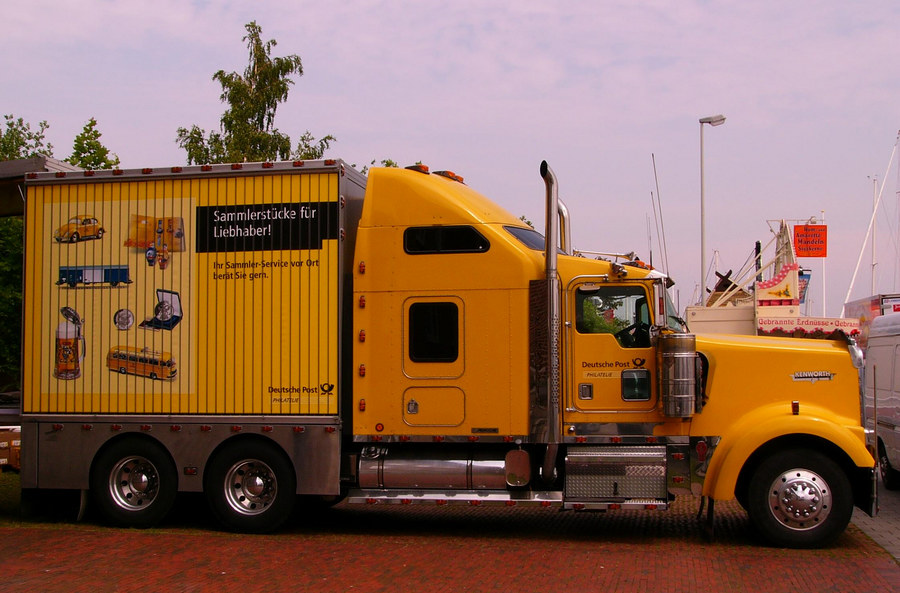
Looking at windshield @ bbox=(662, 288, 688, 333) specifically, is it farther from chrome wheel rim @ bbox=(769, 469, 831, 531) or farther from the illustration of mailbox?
the illustration of mailbox

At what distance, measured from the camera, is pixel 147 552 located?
9570 mm

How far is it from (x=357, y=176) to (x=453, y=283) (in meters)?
2.03

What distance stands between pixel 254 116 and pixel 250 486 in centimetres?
1824

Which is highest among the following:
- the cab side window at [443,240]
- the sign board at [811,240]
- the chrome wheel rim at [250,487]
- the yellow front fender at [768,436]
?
the sign board at [811,240]

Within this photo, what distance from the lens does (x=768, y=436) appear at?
944 centimetres

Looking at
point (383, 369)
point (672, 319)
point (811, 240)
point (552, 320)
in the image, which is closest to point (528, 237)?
point (552, 320)

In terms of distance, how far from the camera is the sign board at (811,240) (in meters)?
45.1

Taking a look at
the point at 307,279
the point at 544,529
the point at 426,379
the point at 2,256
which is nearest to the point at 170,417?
the point at 307,279

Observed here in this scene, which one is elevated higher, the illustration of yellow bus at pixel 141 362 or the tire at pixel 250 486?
the illustration of yellow bus at pixel 141 362

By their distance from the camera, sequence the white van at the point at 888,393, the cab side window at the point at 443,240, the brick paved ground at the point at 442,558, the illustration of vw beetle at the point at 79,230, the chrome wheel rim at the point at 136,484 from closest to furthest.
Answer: the brick paved ground at the point at 442,558 → the cab side window at the point at 443,240 → the chrome wheel rim at the point at 136,484 → the illustration of vw beetle at the point at 79,230 → the white van at the point at 888,393

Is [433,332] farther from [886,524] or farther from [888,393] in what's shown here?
[888,393]

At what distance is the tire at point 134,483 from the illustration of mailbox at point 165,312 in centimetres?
137

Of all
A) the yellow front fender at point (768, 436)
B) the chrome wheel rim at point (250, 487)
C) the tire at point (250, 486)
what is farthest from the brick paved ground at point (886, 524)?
the chrome wheel rim at point (250, 487)

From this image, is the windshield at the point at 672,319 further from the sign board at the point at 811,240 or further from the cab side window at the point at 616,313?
the sign board at the point at 811,240
